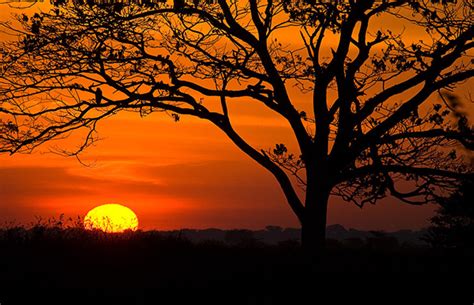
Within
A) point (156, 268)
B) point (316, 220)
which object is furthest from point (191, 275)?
point (316, 220)

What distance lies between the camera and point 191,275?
454 inches

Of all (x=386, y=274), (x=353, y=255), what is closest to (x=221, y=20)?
(x=353, y=255)

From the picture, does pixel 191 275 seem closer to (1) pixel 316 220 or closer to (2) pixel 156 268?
(2) pixel 156 268

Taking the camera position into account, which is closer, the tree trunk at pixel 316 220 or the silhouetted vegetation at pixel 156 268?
the silhouetted vegetation at pixel 156 268

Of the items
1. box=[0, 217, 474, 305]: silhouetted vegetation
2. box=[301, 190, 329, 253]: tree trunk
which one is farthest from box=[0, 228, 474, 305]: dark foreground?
box=[301, 190, 329, 253]: tree trunk

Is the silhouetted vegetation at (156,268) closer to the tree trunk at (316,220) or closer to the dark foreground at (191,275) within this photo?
the dark foreground at (191,275)

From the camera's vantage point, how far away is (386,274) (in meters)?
12.4

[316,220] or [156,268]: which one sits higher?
[316,220]

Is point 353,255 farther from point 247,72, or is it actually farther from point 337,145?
point 247,72

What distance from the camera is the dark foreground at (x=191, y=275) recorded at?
10.4 meters

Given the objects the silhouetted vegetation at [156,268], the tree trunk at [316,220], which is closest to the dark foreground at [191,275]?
the silhouetted vegetation at [156,268]

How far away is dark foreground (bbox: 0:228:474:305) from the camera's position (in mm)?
10430

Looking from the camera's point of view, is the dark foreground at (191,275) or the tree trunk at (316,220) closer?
the dark foreground at (191,275)

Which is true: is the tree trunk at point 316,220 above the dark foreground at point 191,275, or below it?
above
